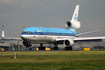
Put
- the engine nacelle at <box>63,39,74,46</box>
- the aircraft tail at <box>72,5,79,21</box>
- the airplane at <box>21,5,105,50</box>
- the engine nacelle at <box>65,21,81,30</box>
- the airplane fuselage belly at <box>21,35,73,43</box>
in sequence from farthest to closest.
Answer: the aircraft tail at <box>72,5,79,21</box> < the engine nacelle at <box>65,21,81,30</box> < the engine nacelle at <box>63,39,74,46</box> < the airplane at <box>21,5,105,50</box> < the airplane fuselage belly at <box>21,35,73,43</box>

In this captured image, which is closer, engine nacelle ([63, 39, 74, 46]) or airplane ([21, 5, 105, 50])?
airplane ([21, 5, 105, 50])

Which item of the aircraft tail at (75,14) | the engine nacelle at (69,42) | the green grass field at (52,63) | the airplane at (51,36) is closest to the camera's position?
the green grass field at (52,63)

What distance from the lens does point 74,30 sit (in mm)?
79188

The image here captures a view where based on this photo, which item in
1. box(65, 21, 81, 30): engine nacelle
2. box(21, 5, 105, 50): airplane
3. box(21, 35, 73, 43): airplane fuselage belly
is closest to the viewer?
box(21, 35, 73, 43): airplane fuselage belly

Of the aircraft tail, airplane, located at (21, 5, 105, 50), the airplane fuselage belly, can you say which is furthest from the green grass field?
the aircraft tail

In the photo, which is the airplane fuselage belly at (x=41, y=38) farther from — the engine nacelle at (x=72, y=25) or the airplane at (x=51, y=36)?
the engine nacelle at (x=72, y=25)

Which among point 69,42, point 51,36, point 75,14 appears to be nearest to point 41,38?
point 51,36

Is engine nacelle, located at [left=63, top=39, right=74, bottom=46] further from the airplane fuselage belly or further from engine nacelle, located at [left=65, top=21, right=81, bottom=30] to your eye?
engine nacelle, located at [left=65, top=21, right=81, bottom=30]

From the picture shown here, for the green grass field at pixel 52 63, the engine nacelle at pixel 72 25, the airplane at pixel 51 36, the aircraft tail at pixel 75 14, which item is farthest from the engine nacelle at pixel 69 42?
the green grass field at pixel 52 63

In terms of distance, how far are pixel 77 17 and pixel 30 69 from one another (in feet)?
215

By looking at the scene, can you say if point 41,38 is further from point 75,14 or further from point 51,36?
point 75,14

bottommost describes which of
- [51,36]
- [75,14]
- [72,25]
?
[51,36]

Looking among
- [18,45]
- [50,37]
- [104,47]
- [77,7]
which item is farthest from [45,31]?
[18,45]

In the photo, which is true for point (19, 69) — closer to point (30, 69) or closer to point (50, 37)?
point (30, 69)
